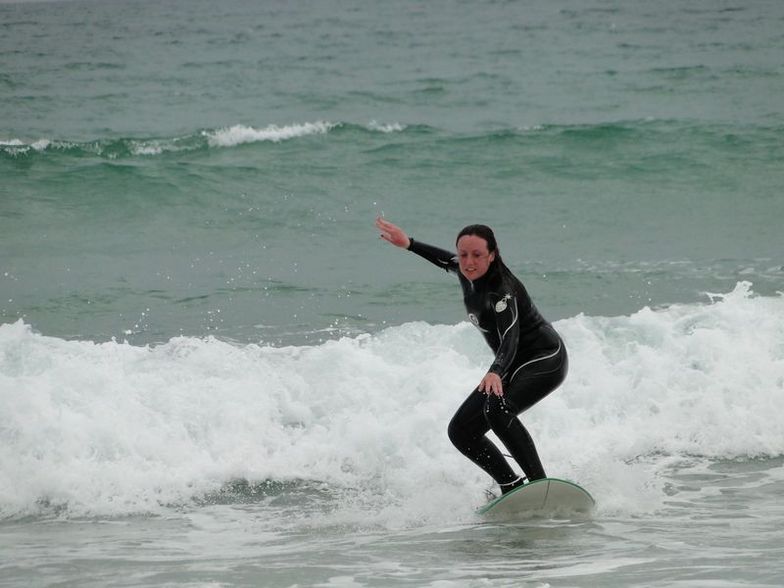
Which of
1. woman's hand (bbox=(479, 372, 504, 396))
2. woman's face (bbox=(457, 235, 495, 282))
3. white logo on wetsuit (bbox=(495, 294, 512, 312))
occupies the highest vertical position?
woman's face (bbox=(457, 235, 495, 282))

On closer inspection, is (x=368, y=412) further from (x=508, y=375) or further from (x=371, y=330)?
(x=371, y=330)

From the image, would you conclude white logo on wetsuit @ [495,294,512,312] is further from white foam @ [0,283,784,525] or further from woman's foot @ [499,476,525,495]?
white foam @ [0,283,784,525]

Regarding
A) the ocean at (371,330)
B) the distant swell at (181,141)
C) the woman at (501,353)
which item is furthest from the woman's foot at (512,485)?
the distant swell at (181,141)

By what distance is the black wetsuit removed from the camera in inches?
244

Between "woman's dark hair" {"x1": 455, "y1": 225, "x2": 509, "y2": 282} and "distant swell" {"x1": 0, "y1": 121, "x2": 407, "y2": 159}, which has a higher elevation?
"distant swell" {"x1": 0, "y1": 121, "x2": 407, "y2": 159}

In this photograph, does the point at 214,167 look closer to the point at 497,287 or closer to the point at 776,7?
the point at 497,287

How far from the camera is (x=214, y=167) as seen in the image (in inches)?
810

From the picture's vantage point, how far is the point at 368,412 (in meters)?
8.80

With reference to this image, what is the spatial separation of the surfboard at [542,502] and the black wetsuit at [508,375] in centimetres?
10

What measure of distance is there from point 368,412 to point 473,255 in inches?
118

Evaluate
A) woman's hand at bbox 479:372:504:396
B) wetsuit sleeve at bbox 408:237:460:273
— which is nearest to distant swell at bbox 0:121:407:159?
wetsuit sleeve at bbox 408:237:460:273

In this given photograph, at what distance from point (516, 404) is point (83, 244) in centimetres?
1113

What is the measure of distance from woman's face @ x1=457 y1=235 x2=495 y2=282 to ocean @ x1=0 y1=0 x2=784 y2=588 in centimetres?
154

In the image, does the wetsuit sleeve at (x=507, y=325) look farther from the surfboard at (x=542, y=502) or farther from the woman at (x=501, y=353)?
the surfboard at (x=542, y=502)
